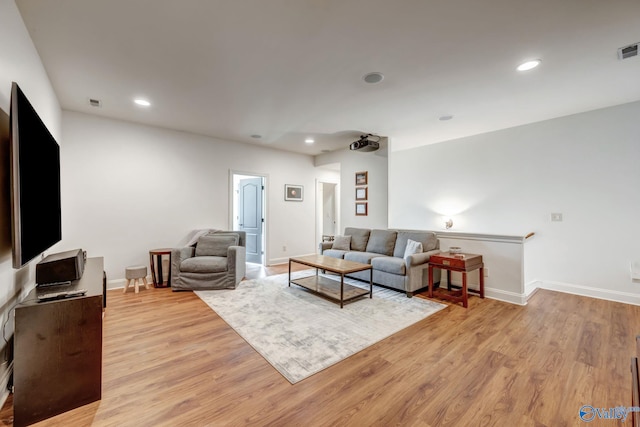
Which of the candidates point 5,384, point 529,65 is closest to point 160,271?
point 5,384

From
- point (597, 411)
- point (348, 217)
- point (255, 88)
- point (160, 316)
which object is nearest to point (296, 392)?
point (597, 411)

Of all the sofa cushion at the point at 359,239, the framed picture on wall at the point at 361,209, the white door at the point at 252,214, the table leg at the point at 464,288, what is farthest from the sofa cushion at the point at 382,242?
the white door at the point at 252,214

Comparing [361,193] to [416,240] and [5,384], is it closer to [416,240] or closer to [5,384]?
[416,240]

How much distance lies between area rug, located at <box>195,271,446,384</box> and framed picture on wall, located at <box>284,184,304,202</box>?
2483mm

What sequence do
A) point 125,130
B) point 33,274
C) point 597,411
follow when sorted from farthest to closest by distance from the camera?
point 125,130 < point 33,274 < point 597,411

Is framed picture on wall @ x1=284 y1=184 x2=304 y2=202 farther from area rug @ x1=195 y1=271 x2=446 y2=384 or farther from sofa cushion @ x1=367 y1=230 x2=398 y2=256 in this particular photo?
area rug @ x1=195 y1=271 x2=446 y2=384

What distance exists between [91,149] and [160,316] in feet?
9.06

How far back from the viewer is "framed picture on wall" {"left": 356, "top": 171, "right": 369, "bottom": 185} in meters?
5.41

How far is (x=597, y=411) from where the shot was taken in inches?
63.1

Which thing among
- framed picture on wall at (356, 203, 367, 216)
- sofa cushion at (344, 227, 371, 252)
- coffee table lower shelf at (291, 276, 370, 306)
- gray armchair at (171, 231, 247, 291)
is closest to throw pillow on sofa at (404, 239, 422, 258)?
coffee table lower shelf at (291, 276, 370, 306)

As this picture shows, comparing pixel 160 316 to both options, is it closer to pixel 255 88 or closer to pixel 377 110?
pixel 255 88

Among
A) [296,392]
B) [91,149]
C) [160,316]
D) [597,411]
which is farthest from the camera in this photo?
[91,149]

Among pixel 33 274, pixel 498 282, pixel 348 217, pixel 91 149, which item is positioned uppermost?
pixel 91 149

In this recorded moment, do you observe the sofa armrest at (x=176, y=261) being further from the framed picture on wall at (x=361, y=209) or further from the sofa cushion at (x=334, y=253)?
the framed picture on wall at (x=361, y=209)
